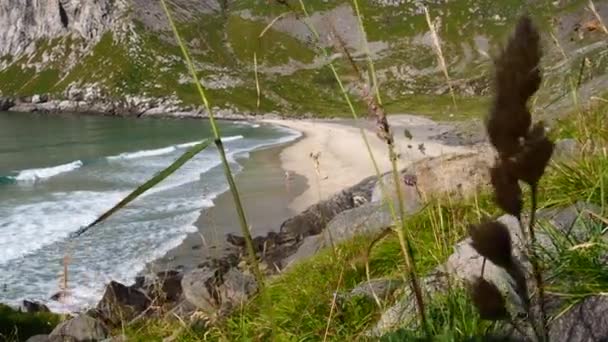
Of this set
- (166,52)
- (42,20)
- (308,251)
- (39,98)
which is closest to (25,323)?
(308,251)

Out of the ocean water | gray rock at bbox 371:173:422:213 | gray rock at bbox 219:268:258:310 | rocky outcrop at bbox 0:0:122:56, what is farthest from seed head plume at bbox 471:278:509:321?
rocky outcrop at bbox 0:0:122:56

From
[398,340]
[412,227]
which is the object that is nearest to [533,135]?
[398,340]

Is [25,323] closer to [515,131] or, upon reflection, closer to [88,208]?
[515,131]

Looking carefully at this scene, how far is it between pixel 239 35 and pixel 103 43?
84.8ft

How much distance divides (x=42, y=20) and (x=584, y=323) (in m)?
154

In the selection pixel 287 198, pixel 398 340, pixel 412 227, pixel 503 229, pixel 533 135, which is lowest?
pixel 287 198

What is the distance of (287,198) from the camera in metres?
31.2

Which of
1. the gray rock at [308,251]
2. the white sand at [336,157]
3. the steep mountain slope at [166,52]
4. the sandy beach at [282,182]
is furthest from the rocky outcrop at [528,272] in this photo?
the steep mountain slope at [166,52]

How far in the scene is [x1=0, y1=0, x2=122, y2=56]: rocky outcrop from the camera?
5615 inches

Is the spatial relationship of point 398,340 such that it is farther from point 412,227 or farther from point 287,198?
point 287,198

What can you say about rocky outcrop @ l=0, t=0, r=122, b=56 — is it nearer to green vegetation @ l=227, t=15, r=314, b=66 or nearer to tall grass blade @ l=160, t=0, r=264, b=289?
green vegetation @ l=227, t=15, r=314, b=66

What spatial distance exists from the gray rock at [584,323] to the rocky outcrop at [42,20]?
5796 inches

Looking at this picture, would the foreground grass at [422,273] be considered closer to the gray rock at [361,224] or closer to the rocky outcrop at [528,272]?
the rocky outcrop at [528,272]

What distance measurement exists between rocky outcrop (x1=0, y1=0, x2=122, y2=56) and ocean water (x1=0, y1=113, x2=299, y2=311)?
3380 inches
